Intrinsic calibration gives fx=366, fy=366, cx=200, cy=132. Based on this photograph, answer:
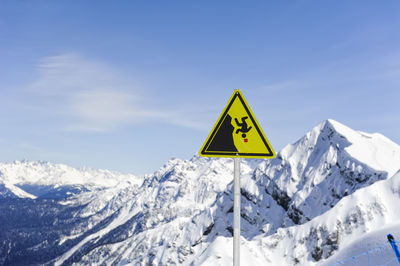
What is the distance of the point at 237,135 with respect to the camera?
651 centimetres

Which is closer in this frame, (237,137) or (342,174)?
(237,137)

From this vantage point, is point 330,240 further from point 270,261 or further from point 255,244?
point 255,244

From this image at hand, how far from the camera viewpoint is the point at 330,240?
5002 inches

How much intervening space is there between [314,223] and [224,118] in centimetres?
14230

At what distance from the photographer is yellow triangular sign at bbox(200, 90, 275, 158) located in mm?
6398

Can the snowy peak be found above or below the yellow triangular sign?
above

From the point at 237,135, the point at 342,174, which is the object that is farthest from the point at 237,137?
the point at 342,174

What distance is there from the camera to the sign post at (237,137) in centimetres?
639

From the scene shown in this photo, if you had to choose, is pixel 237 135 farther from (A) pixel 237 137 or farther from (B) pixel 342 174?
(B) pixel 342 174

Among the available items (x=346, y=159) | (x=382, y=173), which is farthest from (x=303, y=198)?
(x=382, y=173)

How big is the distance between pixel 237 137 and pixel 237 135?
0.04 m

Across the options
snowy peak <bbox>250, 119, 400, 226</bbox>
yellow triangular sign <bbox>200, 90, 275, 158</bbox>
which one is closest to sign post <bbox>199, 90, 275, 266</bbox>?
yellow triangular sign <bbox>200, 90, 275, 158</bbox>

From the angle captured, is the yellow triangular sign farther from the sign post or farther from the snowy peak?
the snowy peak

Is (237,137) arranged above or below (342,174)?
below
